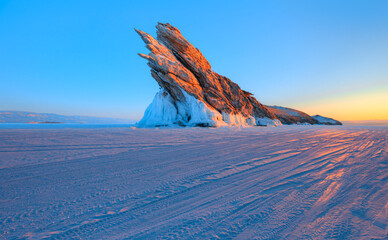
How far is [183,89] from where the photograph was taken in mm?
22062

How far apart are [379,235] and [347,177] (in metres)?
1.89

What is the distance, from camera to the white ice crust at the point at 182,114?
2106 cm

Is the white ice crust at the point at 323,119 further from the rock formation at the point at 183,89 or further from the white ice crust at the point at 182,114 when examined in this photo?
the white ice crust at the point at 182,114

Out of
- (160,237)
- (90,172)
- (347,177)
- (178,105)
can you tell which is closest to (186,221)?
(160,237)

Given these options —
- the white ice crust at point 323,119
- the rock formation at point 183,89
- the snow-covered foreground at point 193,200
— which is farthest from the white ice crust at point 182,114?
the white ice crust at point 323,119

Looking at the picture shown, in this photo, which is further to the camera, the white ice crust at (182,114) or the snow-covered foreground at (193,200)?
the white ice crust at (182,114)

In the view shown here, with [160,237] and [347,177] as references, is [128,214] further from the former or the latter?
[347,177]

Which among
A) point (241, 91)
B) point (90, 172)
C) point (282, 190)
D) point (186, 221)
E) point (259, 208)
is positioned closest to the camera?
point (186, 221)

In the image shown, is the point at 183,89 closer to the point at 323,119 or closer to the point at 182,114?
the point at 182,114

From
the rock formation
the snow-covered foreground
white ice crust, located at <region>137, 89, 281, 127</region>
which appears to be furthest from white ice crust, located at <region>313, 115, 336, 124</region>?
the snow-covered foreground

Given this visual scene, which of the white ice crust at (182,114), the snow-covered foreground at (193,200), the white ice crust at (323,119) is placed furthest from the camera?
the white ice crust at (323,119)

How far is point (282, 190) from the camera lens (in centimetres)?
246

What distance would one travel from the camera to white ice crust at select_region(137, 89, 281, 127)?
21.1 m

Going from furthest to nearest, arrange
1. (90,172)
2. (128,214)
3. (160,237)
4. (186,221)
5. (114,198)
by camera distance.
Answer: (90,172)
(114,198)
(128,214)
(186,221)
(160,237)
